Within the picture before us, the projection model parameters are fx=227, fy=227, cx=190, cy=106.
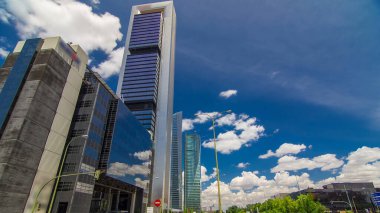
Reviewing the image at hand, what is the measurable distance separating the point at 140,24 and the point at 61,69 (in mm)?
150168

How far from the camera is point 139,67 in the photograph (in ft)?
554

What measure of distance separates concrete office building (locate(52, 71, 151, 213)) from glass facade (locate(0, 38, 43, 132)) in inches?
542

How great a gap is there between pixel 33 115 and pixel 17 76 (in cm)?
1013

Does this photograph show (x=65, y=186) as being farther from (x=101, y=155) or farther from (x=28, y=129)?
(x=101, y=155)

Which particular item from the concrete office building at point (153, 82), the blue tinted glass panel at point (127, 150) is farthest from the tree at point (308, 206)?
the concrete office building at point (153, 82)

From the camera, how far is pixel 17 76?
4694 centimetres

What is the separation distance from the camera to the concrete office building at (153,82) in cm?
15538

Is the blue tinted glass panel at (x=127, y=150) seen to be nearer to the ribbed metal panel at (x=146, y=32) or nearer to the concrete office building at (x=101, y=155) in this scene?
the concrete office building at (x=101, y=155)

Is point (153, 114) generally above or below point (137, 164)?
above

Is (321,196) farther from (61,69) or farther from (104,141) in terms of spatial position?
(61,69)

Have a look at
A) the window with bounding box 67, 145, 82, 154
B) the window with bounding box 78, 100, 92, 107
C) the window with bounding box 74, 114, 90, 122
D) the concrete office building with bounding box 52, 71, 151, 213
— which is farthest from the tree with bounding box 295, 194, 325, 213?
the window with bounding box 78, 100, 92, 107

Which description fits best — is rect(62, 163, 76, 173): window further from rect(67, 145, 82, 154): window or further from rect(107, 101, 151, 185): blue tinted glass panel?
rect(107, 101, 151, 185): blue tinted glass panel

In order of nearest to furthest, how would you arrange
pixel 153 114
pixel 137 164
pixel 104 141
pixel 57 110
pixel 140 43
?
pixel 57 110 → pixel 104 141 → pixel 137 164 → pixel 153 114 → pixel 140 43

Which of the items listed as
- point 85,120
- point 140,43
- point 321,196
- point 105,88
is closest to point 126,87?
point 140,43
